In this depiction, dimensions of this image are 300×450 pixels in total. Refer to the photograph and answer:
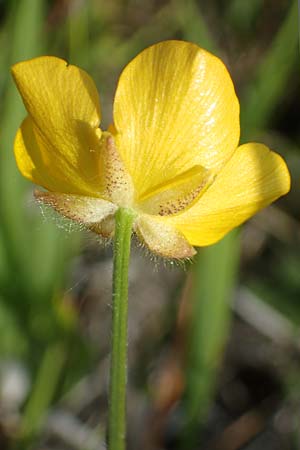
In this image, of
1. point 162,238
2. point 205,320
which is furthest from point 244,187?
→ point 205,320

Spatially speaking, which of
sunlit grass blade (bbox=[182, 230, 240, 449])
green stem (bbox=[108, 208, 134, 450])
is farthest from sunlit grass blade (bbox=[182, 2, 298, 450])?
green stem (bbox=[108, 208, 134, 450])

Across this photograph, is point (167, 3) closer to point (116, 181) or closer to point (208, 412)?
point (208, 412)

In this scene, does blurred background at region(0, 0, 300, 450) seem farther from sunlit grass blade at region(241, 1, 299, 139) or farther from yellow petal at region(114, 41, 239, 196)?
yellow petal at region(114, 41, 239, 196)

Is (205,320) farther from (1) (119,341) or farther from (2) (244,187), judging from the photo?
(1) (119,341)

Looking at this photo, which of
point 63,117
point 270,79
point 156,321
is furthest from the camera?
point 156,321

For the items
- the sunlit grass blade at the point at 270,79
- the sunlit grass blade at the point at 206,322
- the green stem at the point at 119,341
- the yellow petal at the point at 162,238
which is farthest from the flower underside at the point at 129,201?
the sunlit grass blade at the point at 270,79

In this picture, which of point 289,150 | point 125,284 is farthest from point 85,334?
point 125,284

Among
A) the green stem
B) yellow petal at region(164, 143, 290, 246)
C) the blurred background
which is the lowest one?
the blurred background
